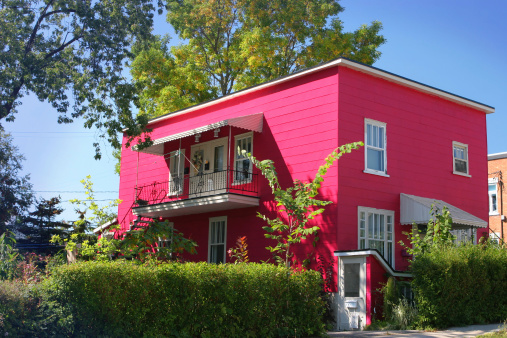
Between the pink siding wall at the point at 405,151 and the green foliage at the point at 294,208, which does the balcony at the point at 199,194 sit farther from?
the pink siding wall at the point at 405,151

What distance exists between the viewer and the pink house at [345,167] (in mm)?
16672

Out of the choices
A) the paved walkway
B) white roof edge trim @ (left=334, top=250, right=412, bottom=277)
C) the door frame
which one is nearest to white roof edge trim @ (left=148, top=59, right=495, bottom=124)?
white roof edge trim @ (left=334, top=250, right=412, bottom=277)

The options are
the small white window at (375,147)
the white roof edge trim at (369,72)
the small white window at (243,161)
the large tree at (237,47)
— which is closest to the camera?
the white roof edge trim at (369,72)

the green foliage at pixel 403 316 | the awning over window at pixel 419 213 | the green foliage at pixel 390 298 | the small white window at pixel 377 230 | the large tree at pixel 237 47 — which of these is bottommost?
the green foliage at pixel 403 316

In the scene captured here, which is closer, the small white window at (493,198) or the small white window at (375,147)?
the small white window at (375,147)

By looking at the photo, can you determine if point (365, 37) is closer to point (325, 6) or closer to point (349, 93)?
point (325, 6)

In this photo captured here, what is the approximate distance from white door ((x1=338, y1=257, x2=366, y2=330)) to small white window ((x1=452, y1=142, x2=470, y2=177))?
6.66 meters

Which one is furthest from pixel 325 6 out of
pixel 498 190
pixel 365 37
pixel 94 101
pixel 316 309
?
pixel 316 309

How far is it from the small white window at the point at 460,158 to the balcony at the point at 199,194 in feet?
22.7

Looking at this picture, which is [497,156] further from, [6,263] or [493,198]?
[6,263]

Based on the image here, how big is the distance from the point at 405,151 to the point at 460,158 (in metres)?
3.11

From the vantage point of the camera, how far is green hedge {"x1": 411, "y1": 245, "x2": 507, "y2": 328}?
1373cm

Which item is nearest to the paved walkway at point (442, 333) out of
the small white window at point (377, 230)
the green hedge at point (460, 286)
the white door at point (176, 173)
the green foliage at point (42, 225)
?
the green hedge at point (460, 286)

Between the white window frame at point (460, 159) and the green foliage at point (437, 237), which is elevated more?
the white window frame at point (460, 159)
